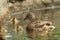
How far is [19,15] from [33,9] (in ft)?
12.8

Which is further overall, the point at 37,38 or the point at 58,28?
the point at 58,28

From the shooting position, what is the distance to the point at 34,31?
14172 mm

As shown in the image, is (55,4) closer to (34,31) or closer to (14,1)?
(14,1)

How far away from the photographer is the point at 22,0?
949 inches

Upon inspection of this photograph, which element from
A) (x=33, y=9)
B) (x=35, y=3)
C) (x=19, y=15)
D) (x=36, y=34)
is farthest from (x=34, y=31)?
(x=35, y=3)

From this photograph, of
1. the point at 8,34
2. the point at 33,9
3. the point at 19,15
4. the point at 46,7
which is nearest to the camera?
the point at 8,34

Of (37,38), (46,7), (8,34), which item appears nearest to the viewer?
(37,38)

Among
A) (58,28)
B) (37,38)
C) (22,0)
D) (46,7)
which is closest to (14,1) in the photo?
(22,0)

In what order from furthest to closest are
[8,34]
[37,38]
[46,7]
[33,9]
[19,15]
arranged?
[46,7]
[33,9]
[19,15]
[8,34]
[37,38]

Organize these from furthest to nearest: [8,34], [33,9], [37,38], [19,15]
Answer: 1. [33,9]
2. [19,15]
3. [8,34]
4. [37,38]

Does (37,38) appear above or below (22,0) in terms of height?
below

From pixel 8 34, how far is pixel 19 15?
19.0ft

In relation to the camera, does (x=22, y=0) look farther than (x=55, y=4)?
No

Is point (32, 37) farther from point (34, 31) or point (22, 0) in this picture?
point (22, 0)
